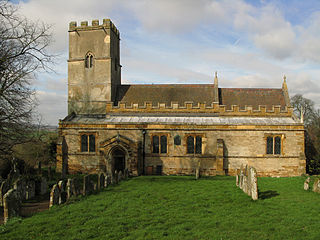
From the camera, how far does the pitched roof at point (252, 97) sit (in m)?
25.1

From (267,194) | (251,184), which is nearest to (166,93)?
(267,194)

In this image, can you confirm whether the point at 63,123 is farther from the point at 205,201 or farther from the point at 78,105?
the point at 205,201

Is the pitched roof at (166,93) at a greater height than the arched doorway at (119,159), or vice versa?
the pitched roof at (166,93)

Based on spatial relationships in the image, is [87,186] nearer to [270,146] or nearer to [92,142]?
[92,142]

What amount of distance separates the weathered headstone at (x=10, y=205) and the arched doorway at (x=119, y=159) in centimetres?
1250

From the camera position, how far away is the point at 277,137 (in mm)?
21969

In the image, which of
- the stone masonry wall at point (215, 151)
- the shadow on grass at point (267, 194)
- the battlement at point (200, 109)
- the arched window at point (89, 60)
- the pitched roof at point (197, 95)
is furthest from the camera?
the arched window at point (89, 60)

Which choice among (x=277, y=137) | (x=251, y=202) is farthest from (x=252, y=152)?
(x=251, y=202)

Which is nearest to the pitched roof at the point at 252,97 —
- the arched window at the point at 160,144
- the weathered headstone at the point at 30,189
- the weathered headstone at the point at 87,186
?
the arched window at the point at 160,144

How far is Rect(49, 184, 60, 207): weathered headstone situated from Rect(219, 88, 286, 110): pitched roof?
17.4 m

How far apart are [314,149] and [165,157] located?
42.9 ft

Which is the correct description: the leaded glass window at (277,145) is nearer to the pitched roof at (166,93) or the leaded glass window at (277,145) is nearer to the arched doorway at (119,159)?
the pitched roof at (166,93)

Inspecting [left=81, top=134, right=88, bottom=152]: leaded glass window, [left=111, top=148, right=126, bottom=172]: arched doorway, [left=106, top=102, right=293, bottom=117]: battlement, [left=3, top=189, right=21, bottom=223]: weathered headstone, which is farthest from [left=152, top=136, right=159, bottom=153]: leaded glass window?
[left=3, top=189, right=21, bottom=223]: weathered headstone

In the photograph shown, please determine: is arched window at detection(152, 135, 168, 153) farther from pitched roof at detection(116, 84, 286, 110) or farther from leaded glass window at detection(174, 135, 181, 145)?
pitched roof at detection(116, 84, 286, 110)
